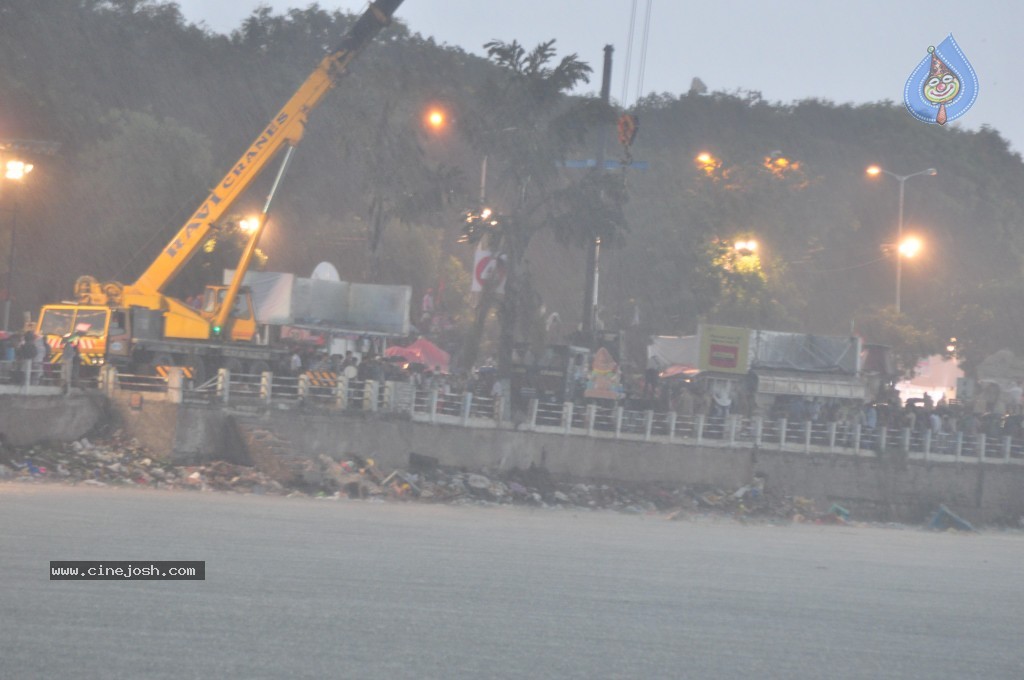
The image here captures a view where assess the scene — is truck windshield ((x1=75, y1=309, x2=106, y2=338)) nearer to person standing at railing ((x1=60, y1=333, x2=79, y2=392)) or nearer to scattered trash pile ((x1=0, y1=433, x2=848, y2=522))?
person standing at railing ((x1=60, y1=333, x2=79, y2=392))

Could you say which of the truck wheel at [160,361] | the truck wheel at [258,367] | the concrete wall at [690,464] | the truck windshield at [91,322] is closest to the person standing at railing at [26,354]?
the truck windshield at [91,322]

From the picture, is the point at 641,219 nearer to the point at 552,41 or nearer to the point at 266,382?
the point at 552,41

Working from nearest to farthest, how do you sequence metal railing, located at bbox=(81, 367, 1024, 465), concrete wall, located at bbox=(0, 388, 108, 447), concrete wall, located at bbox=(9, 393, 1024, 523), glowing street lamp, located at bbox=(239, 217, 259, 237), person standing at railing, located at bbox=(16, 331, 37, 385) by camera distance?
concrete wall, located at bbox=(0, 388, 108, 447) < person standing at railing, located at bbox=(16, 331, 37, 385) < concrete wall, located at bbox=(9, 393, 1024, 523) < metal railing, located at bbox=(81, 367, 1024, 465) < glowing street lamp, located at bbox=(239, 217, 259, 237)

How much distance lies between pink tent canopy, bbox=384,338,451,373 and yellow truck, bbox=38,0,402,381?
25.4 feet

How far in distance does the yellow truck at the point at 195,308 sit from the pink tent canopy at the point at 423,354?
25.4ft

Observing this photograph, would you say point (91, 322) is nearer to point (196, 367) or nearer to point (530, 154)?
point (196, 367)

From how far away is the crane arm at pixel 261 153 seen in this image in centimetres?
2962

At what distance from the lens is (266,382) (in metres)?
25.4

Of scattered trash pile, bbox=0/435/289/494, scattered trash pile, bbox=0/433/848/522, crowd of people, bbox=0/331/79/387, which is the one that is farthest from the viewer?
crowd of people, bbox=0/331/79/387

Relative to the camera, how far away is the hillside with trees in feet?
107

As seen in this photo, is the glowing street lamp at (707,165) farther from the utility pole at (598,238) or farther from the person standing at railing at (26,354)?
the person standing at railing at (26,354)

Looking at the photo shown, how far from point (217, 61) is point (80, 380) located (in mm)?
45357

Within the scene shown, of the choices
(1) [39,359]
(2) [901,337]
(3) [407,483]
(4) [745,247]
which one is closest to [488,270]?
(3) [407,483]

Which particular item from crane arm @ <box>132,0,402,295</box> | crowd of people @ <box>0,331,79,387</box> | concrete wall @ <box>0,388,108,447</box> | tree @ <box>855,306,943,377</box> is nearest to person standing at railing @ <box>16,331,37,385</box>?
crowd of people @ <box>0,331,79,387</box>
